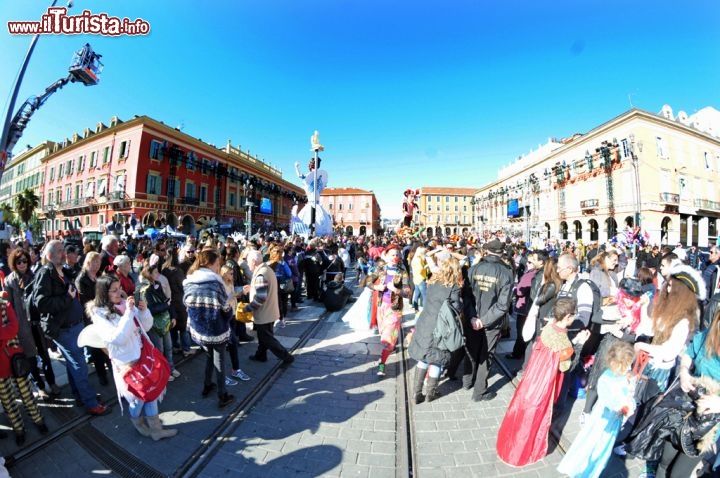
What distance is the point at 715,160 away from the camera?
108 feet

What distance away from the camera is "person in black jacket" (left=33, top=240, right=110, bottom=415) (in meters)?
3.12

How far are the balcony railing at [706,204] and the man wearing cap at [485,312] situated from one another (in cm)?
4173

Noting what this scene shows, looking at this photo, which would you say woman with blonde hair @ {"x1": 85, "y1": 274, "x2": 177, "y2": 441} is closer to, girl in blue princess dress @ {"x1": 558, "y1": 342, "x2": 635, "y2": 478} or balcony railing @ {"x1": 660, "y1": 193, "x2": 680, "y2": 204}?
girl in blue princess dress @ {"x1": 558, "y1": 342, "x2": 635, "y2": 478}

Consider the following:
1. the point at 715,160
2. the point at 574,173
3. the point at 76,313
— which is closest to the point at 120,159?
the point at 76,313

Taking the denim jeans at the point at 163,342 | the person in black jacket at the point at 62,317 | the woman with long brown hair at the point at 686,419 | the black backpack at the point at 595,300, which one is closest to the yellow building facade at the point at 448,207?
the black backpack at the point at 595,300

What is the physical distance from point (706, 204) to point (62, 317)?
48129 mm

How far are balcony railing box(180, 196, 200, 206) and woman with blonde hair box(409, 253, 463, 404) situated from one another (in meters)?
32.0

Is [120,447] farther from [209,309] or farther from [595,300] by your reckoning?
[595,300]

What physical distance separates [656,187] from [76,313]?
133 ft

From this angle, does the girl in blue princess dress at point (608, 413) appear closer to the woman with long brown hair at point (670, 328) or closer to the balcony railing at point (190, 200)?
the woman with long brown hair at point (670, 328)

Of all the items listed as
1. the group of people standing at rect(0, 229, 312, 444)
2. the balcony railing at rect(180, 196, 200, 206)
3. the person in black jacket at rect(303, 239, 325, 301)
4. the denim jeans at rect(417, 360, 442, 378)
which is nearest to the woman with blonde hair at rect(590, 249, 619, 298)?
the denim jeans at rect(417, 360, 442, 378)

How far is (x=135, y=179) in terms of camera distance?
25.1 meters

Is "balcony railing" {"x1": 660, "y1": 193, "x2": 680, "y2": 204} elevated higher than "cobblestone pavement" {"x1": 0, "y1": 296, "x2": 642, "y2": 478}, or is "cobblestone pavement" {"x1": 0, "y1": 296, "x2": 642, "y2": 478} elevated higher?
"balcony railing" {"x1": 660, "y1": 193, "x2": 680, "y2": 204}

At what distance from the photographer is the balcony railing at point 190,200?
29.2 meters
